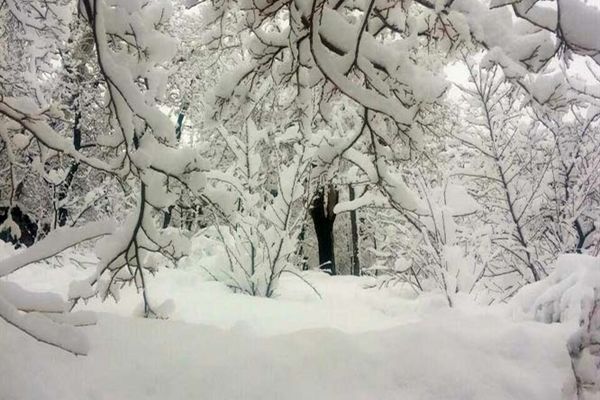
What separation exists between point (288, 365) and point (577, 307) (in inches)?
65.7

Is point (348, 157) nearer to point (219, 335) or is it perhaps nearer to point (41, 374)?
point (219, 335)

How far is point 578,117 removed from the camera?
25.8 ft

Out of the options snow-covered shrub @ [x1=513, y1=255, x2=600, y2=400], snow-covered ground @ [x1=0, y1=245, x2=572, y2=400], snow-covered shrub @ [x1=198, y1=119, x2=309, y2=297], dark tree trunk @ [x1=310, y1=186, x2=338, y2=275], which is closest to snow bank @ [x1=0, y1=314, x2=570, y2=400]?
snow-covered ground @ [x1=0, y1=245, x2=572, y2=400]

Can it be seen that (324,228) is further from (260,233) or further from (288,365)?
(288,365)

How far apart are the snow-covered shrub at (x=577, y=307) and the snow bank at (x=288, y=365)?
4.2 inches

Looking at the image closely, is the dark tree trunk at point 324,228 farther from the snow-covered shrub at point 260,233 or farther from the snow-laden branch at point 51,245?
the snow-laden branch at point 51,245

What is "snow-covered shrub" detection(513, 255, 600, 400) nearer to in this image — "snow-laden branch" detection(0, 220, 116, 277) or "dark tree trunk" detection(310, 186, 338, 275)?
"snow-laden branch" detection(0, 220, 116, 277)

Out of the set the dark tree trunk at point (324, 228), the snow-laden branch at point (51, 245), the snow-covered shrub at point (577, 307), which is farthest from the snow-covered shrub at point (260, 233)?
the dark tree trunk at point (324, 228)

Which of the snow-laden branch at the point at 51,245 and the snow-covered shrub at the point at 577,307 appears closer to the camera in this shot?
the snow-laden branch at the point at 51,245

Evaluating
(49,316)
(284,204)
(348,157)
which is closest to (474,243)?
(284,204)

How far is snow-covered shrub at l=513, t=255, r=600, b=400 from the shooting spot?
7.06 ft

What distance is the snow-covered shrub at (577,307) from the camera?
2.15 metres

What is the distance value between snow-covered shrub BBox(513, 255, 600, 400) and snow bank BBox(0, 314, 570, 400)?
107 millimetres

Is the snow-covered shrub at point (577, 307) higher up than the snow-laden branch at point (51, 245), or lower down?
lower down
